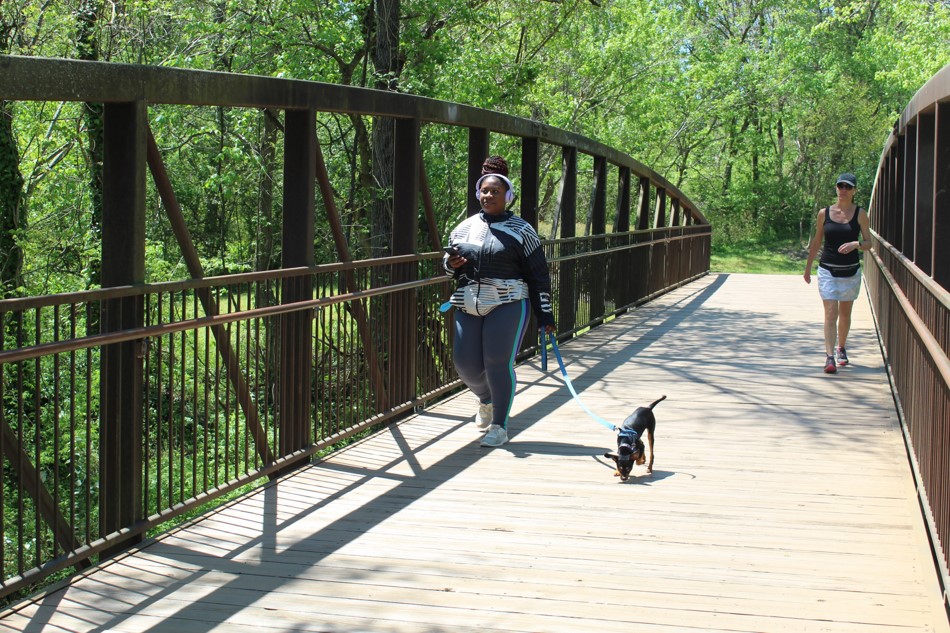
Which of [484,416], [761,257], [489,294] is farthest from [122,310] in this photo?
[761,257]

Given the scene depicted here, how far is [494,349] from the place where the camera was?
6.88 meters

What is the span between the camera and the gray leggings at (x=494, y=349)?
686 cm

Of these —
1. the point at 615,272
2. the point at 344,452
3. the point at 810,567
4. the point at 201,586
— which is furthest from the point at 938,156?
the point at 615,272

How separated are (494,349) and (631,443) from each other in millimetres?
1176

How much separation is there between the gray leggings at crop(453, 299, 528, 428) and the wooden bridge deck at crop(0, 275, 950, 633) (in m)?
0.38

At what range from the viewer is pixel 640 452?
6234mm

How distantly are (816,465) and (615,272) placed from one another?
8200 millimetres

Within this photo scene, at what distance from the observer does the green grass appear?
3719 centimetres

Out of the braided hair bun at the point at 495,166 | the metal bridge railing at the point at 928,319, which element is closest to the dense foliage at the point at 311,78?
the braided hair bun at the point at 495,166

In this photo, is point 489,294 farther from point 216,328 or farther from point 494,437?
point 216,328

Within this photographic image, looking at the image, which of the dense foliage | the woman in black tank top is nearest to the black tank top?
the woman in black tank top

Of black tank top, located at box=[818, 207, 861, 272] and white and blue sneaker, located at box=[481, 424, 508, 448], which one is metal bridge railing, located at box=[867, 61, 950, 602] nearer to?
black tank top, located at box=[818, 207, 861, 272]

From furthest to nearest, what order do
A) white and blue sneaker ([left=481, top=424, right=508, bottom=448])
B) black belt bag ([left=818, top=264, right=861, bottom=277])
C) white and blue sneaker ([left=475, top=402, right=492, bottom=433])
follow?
black belt bag ([left=818, top=264, right=861, bottom=277]) → white and blue sneaker ([left=475, top=402, right=492, bottom=433]) → white and blue sneaker ([left=481, top=424, right=508, bottom=448])

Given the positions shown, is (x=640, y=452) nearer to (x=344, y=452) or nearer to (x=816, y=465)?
(x=816, y=465)
